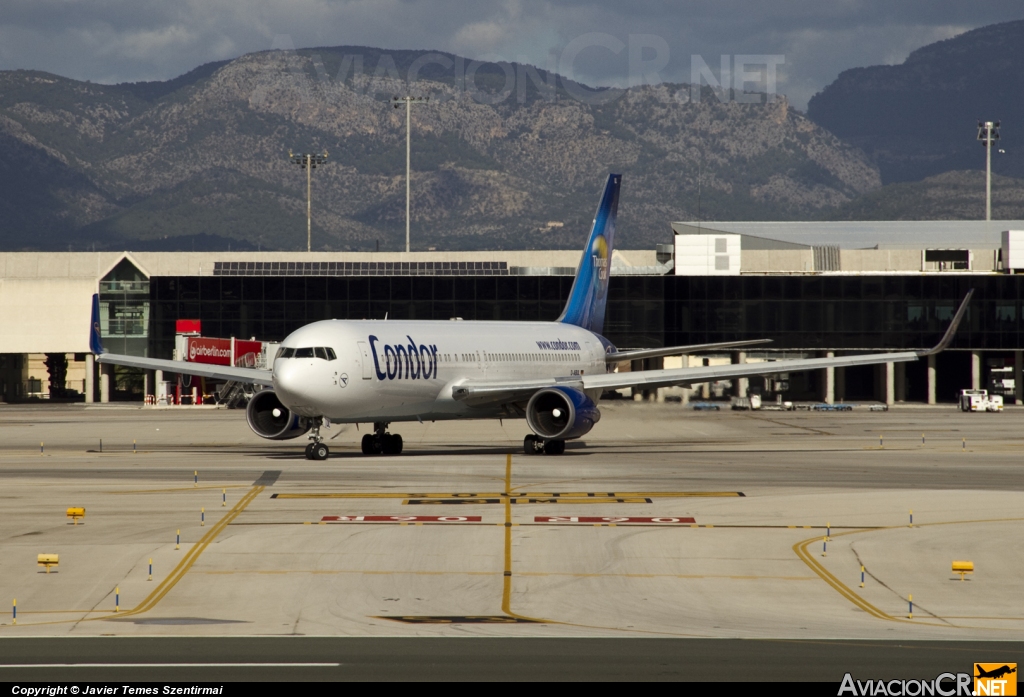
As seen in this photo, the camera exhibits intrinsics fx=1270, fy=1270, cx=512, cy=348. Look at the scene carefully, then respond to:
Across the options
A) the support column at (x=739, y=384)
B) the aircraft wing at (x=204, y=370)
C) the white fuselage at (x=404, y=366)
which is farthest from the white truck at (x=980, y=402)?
the aircraft wing at (x=204, y=370)

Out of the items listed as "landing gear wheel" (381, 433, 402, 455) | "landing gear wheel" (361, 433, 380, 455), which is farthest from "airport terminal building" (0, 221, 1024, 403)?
"landing gear wheel" (361, 433, 380, 455)

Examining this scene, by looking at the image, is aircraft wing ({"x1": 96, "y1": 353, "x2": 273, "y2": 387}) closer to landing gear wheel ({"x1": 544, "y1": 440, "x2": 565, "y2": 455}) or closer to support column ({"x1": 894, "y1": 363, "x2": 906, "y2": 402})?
Answer: landing gear wheel ({"x1": 544, "y1": 440, "x2": 565, "y2": 455})

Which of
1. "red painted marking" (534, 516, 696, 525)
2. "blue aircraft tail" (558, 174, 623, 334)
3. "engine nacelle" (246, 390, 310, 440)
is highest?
"blue aircraft tail" (558, 174, 623, 334)

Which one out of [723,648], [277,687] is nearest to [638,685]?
[723,648]

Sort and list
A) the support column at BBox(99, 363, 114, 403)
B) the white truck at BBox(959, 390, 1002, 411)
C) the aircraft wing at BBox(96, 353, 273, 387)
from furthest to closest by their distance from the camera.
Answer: the support column at BBox(99, 363, 114, 403) → the white truck at BBox(959, 390, 1002, 411) → the aircraft wing at BBox(96, 353, 273, 387)

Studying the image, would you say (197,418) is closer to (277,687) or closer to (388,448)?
(388,448)

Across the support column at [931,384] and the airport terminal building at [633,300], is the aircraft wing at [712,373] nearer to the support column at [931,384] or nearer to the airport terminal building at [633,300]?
the airport terminal building at [633,300]

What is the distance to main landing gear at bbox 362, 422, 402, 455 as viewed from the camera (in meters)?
52.5

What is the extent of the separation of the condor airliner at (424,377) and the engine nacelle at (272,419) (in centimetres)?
4

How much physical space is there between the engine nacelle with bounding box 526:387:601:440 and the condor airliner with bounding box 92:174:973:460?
0.16 feet

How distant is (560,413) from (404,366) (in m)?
6.69

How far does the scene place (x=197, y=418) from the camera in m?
86.8

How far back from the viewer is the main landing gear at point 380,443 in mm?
52500

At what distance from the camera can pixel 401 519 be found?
104ft
